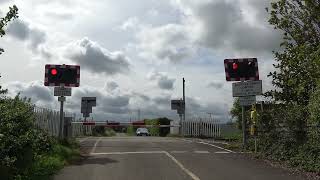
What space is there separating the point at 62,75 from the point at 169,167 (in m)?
9.11

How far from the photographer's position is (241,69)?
25141mm

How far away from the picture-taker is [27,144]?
15.1 m

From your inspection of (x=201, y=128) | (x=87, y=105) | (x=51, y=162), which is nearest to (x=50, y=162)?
(x=51, y=162)

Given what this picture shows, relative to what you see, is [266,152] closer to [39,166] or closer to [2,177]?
[39,166]

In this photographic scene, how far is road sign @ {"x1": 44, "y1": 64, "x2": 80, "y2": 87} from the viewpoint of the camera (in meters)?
25.2

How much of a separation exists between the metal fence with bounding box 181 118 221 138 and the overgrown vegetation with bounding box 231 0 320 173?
22893 millimetres

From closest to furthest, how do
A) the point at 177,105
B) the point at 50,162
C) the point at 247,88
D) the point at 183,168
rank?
1. the point at 183,168
2. the point at 50,162
3. the point at 247,88
4. the point at 177,105

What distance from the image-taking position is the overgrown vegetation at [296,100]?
17547 mm

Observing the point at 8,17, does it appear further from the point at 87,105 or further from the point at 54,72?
the point at 87,105

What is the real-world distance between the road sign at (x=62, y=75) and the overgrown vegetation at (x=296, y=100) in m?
8.04

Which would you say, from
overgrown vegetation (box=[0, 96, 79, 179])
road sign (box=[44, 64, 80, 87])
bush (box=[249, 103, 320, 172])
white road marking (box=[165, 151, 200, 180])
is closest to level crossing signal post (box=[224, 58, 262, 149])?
bush (box=[249, 103, 320, 172])

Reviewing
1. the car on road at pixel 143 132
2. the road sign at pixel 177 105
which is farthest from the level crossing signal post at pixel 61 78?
the car on road at pixel 143 132

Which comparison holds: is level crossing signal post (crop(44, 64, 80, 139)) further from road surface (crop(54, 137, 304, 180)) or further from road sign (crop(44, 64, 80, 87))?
road surface (crop(54, 137, 304, 180))

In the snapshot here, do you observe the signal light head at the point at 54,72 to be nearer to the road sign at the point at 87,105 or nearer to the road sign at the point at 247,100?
the road sign at the point at 247,100
